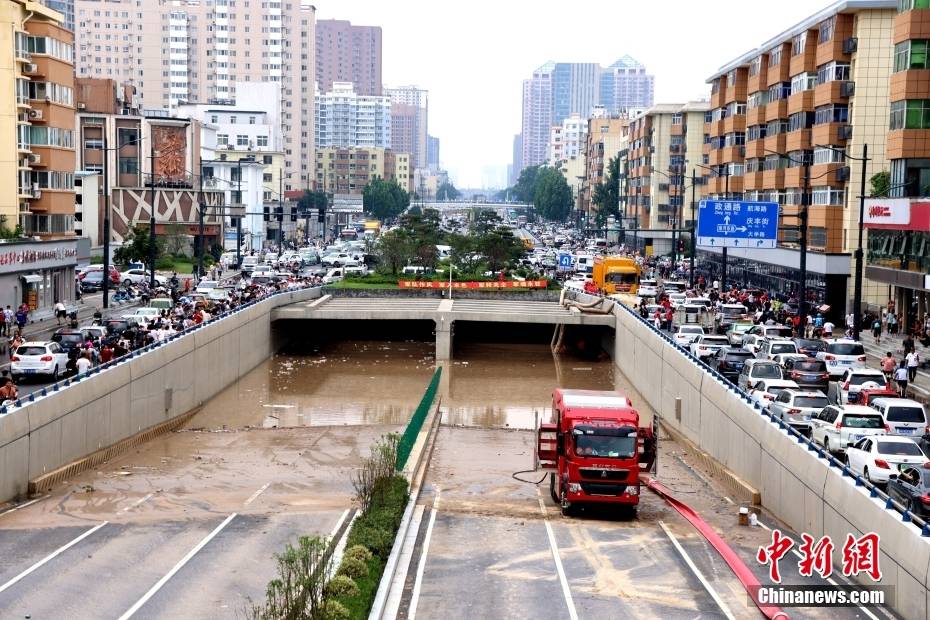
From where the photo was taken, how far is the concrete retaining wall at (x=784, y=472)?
19234 mm

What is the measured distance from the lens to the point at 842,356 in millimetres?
48250

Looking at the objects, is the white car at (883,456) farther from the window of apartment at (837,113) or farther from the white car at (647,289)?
the white car at (647,289)

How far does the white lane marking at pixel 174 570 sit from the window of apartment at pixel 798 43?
→ 2401 inches

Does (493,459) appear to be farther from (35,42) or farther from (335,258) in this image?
(335,258)

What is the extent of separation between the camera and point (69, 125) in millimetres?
71812

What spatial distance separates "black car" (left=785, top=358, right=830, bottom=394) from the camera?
141 feet

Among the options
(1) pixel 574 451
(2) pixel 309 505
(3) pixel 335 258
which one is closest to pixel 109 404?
(2) pixel 309 505

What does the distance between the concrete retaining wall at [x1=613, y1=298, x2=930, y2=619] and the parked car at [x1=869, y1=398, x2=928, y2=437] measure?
12.2 ft

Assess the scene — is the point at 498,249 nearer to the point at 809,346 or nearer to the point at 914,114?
the point at 914,114

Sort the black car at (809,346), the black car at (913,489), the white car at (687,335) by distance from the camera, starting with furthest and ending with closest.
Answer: the white car at (687,335) → the black car at (809,346) → the black car at (913,489)

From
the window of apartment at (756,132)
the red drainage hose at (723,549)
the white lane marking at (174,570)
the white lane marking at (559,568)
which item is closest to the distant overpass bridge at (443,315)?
the window of apartment at (756,132)

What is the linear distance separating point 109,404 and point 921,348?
3401 centimetres

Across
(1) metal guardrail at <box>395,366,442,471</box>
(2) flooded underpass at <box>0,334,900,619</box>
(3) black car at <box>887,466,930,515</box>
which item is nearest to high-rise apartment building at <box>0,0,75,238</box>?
(2) flooded underpass at <box>0,334,900,619</box>

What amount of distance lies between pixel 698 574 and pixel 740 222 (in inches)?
1785
